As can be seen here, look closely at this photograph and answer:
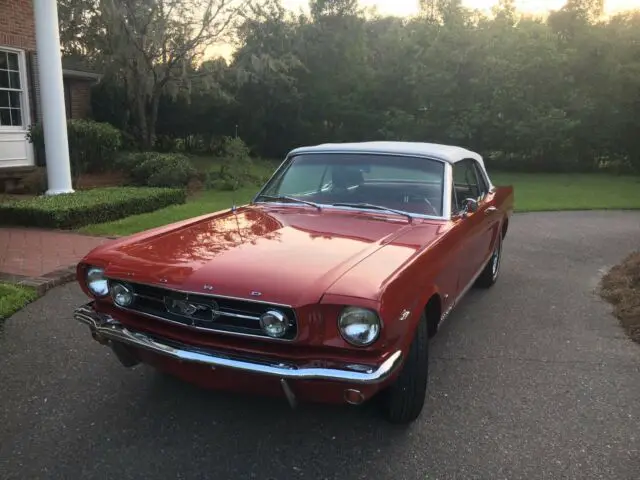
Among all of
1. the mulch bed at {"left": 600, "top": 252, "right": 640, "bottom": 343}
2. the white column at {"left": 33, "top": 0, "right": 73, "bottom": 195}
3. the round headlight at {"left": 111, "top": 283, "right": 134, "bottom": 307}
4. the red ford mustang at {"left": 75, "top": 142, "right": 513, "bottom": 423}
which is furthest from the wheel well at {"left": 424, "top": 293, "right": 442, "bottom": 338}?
the white column at {"left": 33, "top": 0, "right": 73, "bottom": 195}

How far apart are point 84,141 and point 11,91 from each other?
2.34 meters

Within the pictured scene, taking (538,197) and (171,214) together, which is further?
(538,197)

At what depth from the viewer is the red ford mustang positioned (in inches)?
102

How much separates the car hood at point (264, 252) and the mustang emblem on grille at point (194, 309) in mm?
98

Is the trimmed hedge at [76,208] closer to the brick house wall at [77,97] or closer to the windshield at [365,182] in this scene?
the windshield at [365,182]

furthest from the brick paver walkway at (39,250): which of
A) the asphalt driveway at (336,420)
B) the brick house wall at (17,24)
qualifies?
the brick house wall at (17,24)

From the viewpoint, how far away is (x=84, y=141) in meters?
11.7

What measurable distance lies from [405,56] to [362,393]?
22.5 m

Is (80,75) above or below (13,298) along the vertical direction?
above

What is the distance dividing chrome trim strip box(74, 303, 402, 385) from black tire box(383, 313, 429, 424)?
13.1 inches

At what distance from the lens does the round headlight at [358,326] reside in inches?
101

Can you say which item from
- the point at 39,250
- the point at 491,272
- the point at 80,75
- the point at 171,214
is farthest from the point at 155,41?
the point at 491,272

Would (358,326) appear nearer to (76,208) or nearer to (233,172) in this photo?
(76,208)

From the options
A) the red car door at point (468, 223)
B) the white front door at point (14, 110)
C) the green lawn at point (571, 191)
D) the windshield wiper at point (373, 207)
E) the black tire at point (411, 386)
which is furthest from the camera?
the green lawn at point (571, 191)
